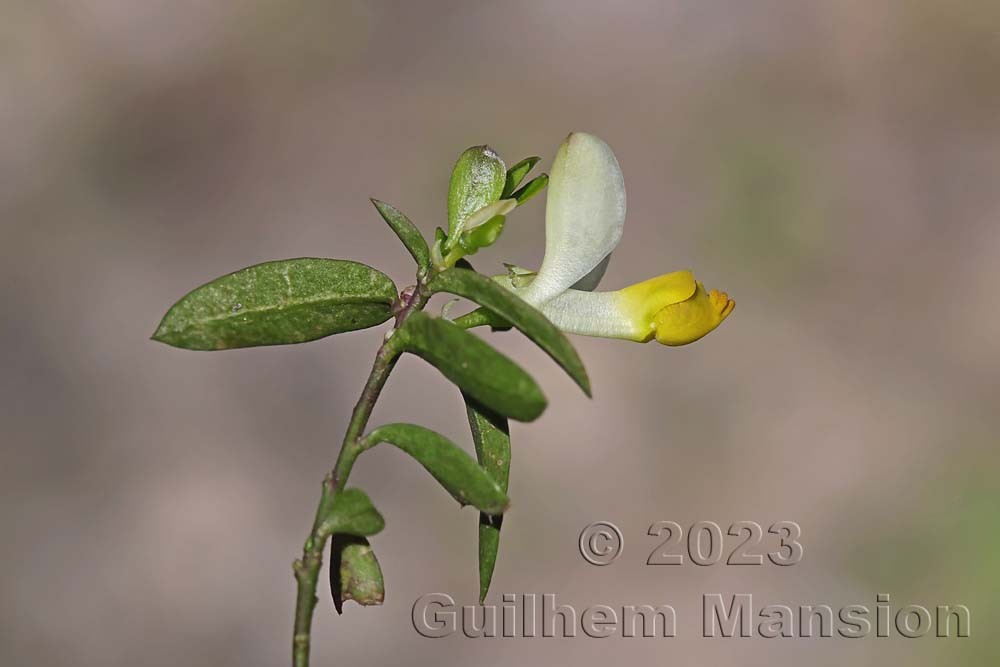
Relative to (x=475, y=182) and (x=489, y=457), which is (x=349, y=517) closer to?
(x=489, y=457)

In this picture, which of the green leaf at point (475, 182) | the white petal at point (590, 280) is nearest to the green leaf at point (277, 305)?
the green leaf at point (475, 182)

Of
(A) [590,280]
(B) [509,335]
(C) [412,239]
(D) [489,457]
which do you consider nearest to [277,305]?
(C) [412,239]

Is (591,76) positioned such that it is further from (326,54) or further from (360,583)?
(360,583)

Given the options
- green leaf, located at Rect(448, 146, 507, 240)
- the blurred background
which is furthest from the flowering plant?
the blurred background

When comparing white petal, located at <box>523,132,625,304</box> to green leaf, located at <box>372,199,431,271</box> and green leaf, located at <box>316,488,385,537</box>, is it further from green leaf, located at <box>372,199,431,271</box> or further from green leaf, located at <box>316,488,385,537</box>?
green leaf, located at <box>316,488,385,537</box>

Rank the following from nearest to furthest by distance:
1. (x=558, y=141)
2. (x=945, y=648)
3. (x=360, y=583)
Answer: (x=360, y=583) → (x=945, y=648) → (x=558, y=141)

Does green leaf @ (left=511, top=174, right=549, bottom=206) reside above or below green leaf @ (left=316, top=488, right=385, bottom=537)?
above

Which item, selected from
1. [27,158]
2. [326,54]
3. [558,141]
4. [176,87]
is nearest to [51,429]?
[27,158]
